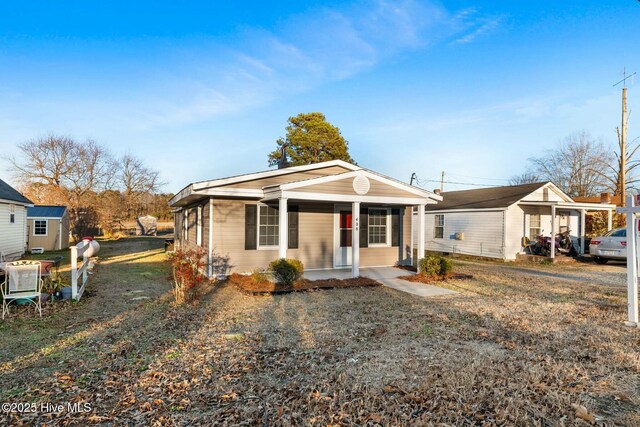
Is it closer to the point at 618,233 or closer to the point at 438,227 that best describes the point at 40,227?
the point at 438,227

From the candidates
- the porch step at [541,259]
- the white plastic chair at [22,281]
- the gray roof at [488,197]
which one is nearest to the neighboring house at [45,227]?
the white plastic chair at [22,281]

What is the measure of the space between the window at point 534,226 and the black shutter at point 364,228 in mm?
9857

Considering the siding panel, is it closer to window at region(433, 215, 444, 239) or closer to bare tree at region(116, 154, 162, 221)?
window at region(433, 215, 444, 239)

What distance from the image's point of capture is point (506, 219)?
15898 millimetres

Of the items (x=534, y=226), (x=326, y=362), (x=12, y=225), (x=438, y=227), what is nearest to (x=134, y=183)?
(x=12, y=225)

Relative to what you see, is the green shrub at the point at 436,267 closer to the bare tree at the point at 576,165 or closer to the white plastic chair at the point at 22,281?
the white plastic chair at the point at 22,281

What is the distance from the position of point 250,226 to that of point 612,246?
14.7 m

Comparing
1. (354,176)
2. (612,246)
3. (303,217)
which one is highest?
(354,176)

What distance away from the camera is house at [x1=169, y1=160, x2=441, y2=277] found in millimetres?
9453

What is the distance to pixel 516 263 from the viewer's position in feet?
50.6

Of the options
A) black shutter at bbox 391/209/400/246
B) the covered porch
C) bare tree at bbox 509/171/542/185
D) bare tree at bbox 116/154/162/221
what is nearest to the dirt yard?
the covered porch

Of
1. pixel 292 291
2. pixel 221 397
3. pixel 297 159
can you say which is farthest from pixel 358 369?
pixel 297 159

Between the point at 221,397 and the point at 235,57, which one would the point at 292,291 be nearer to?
the point at 221,397

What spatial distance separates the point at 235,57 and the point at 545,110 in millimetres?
13085
